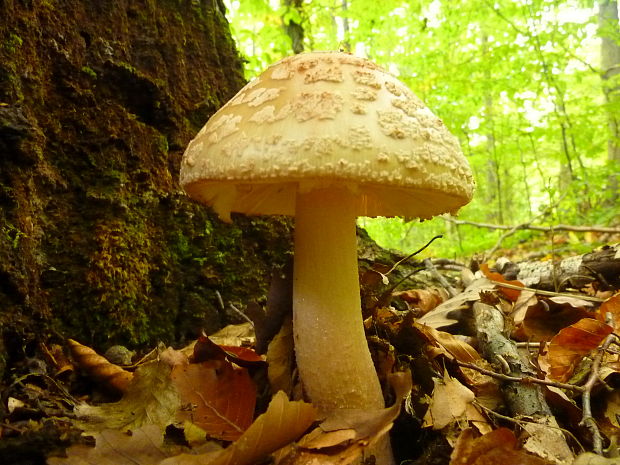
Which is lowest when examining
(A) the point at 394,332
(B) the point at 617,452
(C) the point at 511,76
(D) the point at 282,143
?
(B) the point at 617,452

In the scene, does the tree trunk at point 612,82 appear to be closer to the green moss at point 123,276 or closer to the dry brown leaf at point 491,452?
the dry brown leaf at point 491,452

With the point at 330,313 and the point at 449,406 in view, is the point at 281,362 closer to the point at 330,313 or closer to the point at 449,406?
the point at 330,313

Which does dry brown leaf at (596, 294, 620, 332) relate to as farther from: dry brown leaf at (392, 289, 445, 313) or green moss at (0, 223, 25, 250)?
green moss at (0, 223, 25, 250)

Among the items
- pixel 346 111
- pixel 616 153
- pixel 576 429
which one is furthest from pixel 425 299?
pixel 616 153

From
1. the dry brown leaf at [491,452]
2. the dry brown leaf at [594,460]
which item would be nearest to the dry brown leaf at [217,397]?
the dry brown leaf at [491,452]

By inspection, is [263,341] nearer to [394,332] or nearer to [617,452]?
[394,332]

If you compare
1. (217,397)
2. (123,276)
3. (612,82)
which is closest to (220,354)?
(217,397)

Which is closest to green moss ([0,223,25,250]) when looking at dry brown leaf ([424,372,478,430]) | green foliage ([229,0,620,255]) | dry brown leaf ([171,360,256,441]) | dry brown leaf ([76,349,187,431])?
dry brown leaf ([76,349,187,431])
